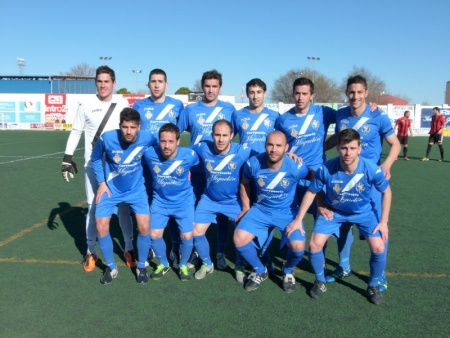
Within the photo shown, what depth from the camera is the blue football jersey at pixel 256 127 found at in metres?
4.63

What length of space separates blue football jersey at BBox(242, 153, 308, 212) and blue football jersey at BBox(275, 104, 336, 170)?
1.00ft

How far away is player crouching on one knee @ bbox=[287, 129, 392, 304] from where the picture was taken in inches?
148

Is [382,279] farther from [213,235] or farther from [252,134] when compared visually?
[213,235]

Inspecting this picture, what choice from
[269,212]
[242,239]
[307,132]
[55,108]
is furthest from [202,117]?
[55,108]

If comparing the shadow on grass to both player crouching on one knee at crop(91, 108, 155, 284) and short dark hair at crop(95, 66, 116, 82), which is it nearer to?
player crouching on one knee at crop(91, 108, 155, 284)

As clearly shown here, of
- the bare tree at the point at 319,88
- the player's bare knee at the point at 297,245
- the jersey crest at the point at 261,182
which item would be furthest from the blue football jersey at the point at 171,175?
the bare tree at the point at 319,88

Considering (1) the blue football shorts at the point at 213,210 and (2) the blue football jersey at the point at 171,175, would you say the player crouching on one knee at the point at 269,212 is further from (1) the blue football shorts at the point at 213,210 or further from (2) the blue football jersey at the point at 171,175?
(2) the blue football jersey at the point at 171,175

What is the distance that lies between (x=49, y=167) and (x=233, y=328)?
1061 centimetres

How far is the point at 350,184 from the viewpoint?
3816mm

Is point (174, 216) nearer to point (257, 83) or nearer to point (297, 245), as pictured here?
point (297, 245)

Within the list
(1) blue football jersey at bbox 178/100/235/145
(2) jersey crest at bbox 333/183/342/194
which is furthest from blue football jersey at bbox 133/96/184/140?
(2) jersey crest at bbox 333/183/342/194

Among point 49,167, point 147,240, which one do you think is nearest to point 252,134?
point 147,240

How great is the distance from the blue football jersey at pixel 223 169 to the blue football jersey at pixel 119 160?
625 mm

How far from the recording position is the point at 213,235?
19.3ft
